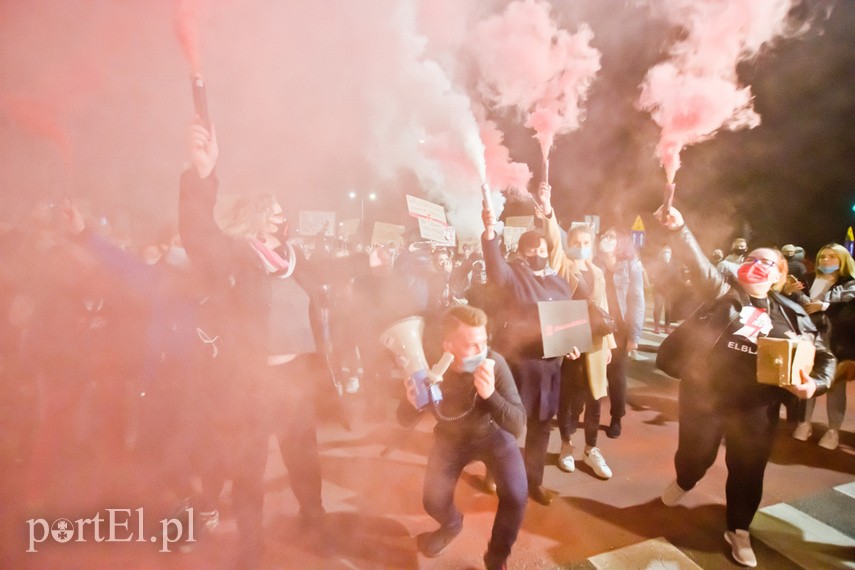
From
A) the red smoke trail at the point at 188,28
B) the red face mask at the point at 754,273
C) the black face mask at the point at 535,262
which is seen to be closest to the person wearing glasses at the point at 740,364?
the red face mask at the point at 754,273

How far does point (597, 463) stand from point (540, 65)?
332cm

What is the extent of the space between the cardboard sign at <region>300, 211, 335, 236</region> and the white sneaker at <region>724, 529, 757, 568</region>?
10.5 feet

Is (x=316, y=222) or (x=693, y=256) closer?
(x=693, y=256)

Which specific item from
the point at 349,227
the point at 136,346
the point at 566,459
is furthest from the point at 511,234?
the point at 136,346

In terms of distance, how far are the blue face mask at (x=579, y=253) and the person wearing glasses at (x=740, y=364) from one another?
2.90 ft

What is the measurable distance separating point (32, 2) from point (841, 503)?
19.5 ft

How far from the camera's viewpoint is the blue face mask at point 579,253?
361 cm

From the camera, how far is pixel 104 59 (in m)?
2.54

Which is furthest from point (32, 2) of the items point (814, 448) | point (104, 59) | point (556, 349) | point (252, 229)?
point (814, 448)

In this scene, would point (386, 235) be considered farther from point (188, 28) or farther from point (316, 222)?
point (188, 28)

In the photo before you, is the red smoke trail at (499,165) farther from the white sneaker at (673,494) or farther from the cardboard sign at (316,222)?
the white sneaker at (673,494)

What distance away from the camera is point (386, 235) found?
5.97 meters

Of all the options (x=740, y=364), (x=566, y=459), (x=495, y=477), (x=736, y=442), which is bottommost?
(x=566, y=459)

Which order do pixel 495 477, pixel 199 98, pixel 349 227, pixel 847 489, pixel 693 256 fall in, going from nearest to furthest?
pixel 199 98
pixel 495 477
pixel 693 256
pixel 847 489
pixel 349 227
